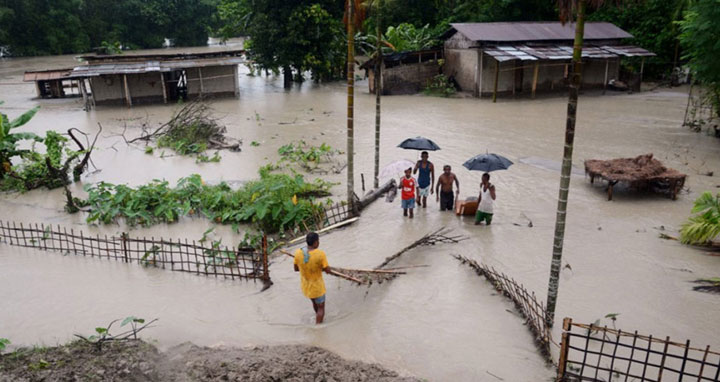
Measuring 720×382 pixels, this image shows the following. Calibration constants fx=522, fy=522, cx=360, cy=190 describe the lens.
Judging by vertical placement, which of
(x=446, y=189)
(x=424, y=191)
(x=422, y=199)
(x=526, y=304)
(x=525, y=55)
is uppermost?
(x=525, y=55)

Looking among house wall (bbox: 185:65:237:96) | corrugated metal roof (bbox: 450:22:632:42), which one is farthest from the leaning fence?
house wall (bbox: 185:65:237:96)

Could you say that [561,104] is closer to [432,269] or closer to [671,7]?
[671,7]

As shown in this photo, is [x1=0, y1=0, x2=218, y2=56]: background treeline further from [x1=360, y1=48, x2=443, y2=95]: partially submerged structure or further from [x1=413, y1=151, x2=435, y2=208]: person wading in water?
[x1=413, y1=151, x2=435, y2=208]: person wading in water

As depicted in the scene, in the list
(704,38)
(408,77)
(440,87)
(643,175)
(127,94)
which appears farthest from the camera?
(408,77)

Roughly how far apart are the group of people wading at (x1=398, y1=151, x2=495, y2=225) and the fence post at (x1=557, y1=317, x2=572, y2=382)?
4.62 m

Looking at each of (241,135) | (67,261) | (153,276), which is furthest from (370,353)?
(241,135)

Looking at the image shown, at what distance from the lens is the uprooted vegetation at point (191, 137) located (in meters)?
15.8

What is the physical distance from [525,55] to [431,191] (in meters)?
15.1

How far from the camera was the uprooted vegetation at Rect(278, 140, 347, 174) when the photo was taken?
A: 14109mm

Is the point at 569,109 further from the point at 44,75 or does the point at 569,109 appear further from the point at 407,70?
the point at 44,75

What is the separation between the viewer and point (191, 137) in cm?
1639

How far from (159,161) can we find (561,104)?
17318 mm

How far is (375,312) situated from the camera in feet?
23.1

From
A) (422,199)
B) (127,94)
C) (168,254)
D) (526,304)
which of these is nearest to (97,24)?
(127,94)
